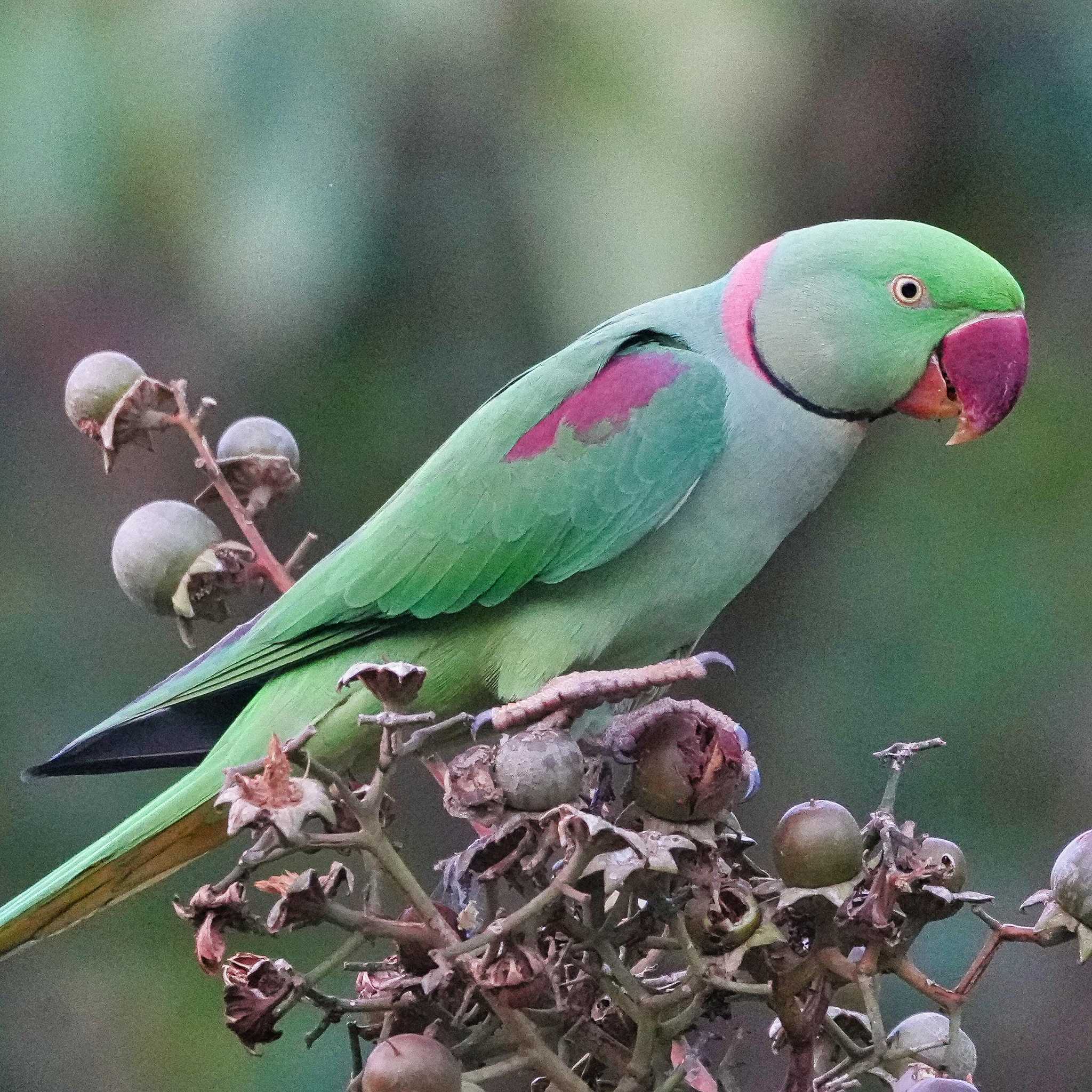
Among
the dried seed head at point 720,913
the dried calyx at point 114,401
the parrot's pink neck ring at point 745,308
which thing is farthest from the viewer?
the parrot's pink neck ring at point 745,308

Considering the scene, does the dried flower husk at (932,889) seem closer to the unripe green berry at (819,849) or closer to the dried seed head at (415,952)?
the unripe green berry at (819,849)

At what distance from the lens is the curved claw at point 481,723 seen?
5.13ft

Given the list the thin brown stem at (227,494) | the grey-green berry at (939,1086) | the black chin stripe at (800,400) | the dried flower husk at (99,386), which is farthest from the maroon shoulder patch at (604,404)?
the grey-green berry at (939,1086)

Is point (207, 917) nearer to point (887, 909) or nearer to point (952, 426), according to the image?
point (887, 909)

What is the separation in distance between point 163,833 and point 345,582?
363 mm

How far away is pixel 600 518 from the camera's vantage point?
1.85 metres

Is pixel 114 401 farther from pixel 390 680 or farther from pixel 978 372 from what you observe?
pixel 978 372

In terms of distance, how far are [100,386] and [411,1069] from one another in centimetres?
89

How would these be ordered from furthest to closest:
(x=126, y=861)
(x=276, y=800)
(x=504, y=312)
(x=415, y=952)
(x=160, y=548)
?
(x=504, y=312) → (x=126, y=861) → (x=160, y=548) → (x=415, y=952) → (x=276, y=800)

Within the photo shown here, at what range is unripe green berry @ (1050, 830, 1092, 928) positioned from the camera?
46.7 inches

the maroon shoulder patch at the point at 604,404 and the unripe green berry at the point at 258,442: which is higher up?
the unripe green berry at the point at 258,442

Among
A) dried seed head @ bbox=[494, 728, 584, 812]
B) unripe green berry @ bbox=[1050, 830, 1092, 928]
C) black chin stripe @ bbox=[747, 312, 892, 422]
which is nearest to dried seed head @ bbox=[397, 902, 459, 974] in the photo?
dried seed head @ bbox=[494, 728, 584, 812]

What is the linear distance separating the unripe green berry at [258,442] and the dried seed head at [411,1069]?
2.59 feet

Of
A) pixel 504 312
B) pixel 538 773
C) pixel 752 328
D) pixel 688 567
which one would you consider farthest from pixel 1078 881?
pixel 504 312
